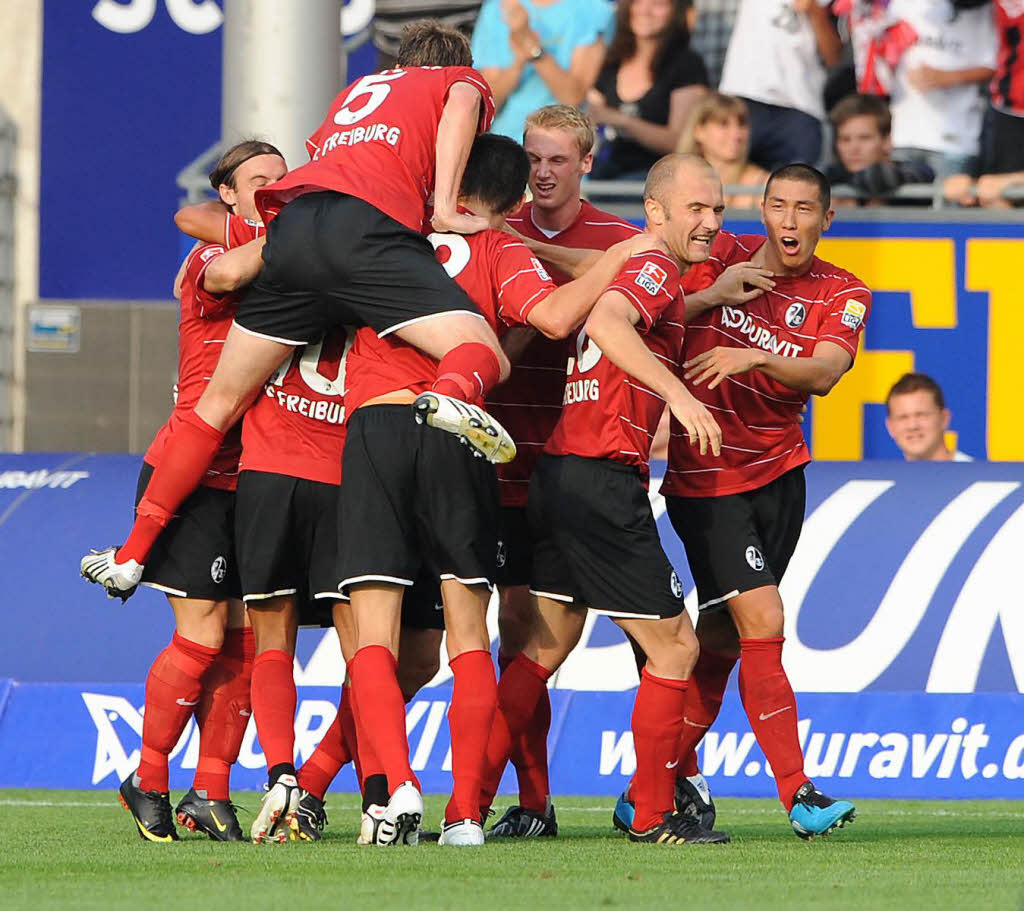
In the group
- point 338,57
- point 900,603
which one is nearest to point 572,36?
point 338,57

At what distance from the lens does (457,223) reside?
601 cm

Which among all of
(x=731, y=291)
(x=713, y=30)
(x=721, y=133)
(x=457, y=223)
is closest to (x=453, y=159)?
(x=457, y=223)

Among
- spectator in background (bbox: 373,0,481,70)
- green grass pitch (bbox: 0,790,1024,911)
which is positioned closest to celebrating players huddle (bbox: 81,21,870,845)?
green grass pitch (bbox: 0,790,1024,911)

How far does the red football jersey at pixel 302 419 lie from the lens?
6164 millimetres

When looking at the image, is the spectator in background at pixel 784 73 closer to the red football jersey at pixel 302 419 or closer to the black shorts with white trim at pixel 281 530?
the red football jersey at pixel 302 419

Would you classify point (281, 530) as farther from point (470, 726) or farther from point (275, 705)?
point (470, 726)

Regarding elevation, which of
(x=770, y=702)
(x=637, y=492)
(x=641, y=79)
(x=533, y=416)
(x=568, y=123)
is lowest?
(x=770, y=702)

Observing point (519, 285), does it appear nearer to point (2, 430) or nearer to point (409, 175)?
point (409, 175)

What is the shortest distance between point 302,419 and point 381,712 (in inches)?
40.3

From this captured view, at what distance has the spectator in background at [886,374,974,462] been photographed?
1049 centimetres

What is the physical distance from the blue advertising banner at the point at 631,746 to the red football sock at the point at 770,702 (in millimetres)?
2257

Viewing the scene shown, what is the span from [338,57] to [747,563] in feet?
17.9

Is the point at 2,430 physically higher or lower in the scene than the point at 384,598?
lower

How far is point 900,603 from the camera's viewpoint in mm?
8914
